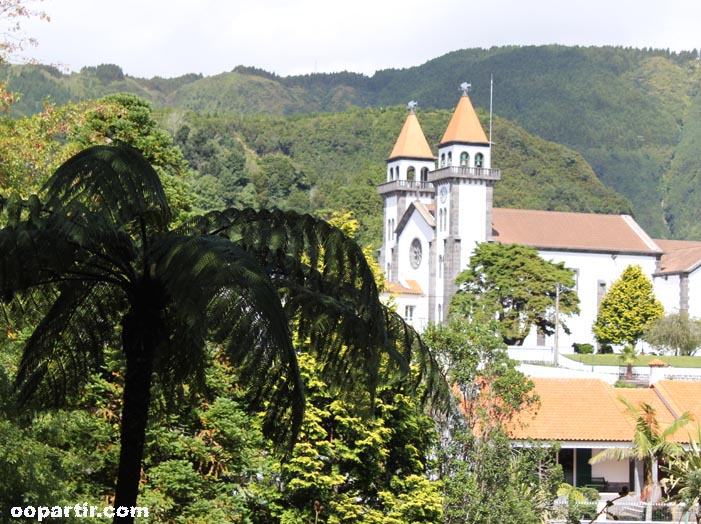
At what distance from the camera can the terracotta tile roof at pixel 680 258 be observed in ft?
272

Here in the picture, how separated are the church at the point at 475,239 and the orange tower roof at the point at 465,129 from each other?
0.07 m

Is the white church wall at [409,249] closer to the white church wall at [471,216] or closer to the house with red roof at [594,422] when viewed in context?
the white church wall at [471,216]

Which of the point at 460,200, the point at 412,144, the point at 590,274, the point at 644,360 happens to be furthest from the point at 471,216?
the point at 644,360

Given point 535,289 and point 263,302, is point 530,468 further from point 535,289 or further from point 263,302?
point 535,289

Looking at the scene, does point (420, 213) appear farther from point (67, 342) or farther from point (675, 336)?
point (67, 342)

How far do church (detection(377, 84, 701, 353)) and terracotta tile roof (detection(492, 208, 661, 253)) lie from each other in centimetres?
7

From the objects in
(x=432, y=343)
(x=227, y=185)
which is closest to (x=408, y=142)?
(x=227, y=185)

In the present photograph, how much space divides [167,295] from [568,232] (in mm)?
78099

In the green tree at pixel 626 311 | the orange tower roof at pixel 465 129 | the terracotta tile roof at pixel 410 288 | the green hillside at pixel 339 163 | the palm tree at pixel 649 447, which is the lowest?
the palm tree at pixel 649 447

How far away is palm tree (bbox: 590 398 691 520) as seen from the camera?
109 ft

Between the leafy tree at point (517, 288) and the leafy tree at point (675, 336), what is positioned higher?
the leafy tree at point (517, 288)

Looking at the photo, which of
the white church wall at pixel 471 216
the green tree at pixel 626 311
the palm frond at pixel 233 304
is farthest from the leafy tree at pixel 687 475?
the white church wall at pixel 471 216

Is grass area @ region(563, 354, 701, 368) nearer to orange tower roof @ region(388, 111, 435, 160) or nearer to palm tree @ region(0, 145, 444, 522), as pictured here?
orange tower roof @ region(388, 111, 435, 160)

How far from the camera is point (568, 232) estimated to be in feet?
273
